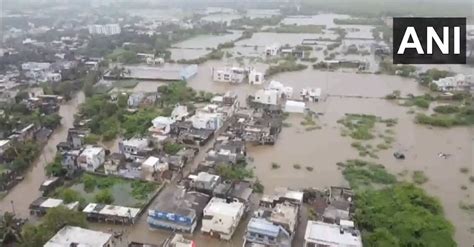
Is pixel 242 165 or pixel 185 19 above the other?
pixel 185 19

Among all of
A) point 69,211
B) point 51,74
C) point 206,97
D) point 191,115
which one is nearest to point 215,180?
point 69,211

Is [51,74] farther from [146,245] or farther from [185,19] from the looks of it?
[185,19]

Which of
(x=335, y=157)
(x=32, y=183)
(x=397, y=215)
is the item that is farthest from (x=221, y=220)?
(x=32, y=183)

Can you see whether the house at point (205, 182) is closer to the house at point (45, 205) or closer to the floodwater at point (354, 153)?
the floodwater at point (354, 153)

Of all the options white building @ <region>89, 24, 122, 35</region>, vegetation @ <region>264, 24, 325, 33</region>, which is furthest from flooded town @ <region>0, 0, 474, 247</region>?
vegetation @ <region>264, 24, 325, 33</region>

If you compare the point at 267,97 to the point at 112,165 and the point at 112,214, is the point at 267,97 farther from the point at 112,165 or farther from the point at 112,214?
the point at 112,214

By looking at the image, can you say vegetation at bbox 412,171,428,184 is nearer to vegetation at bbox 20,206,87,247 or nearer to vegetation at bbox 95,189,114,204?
vegetation at bbox 95,189,114,204

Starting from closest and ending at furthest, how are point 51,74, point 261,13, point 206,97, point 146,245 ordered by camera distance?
point 146,245 < point 206,97 < point 51,74 < point 261,13
